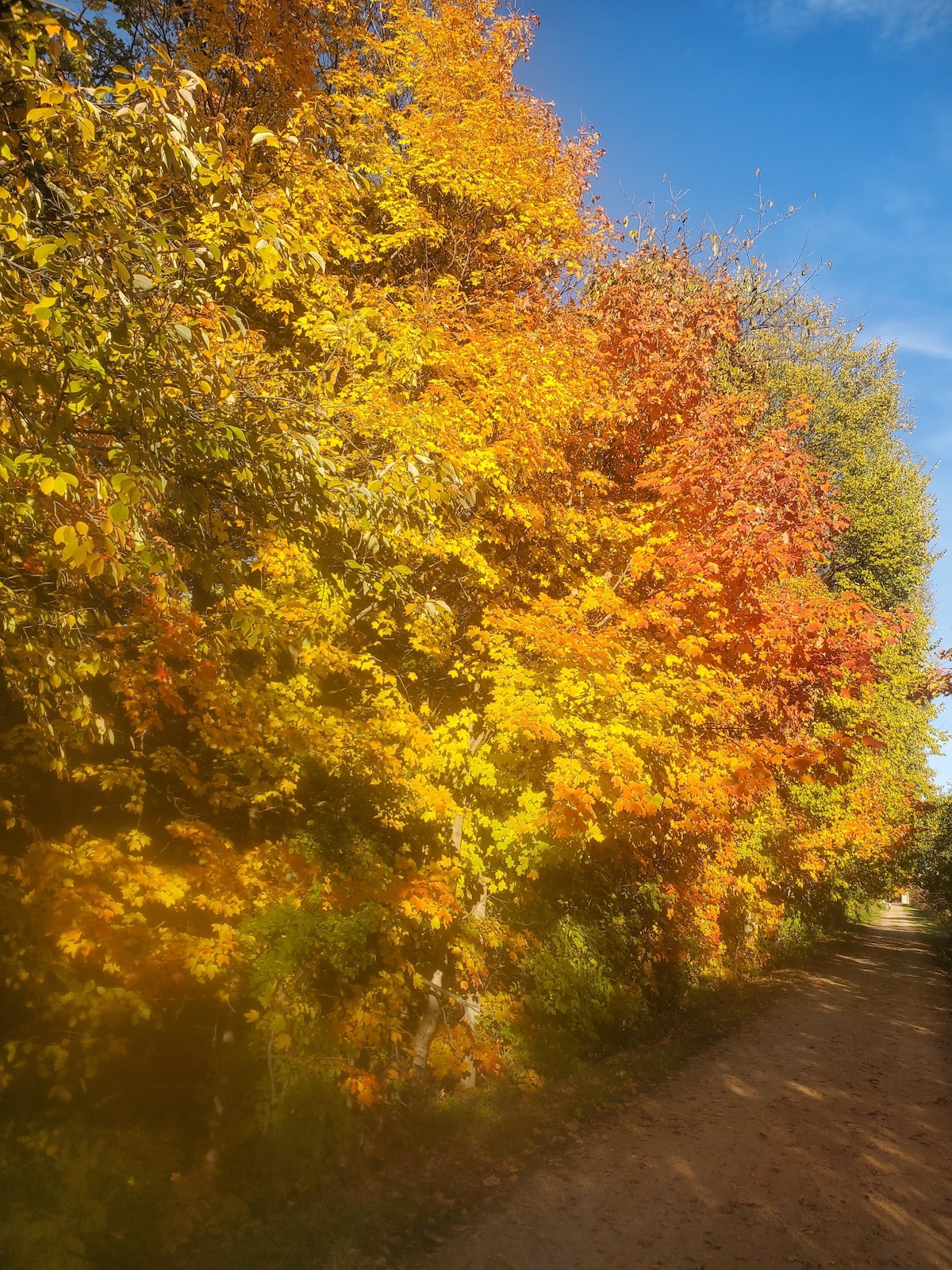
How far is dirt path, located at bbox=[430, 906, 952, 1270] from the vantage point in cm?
624

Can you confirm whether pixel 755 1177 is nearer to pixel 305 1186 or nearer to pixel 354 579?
pixel 305 1186

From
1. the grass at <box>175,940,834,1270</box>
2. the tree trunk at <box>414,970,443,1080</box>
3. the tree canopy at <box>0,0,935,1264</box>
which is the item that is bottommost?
the grass at <box>175,940,834,1270</box>

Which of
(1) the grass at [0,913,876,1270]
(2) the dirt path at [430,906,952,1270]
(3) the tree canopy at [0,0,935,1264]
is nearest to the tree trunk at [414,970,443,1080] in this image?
(3) the tree canopy at [0,0,935,1264]

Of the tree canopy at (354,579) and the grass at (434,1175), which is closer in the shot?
the tree canopy at (354,579)

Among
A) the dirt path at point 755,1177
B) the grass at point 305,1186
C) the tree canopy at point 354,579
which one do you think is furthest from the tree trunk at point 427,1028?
the dirt path at point 755,1177

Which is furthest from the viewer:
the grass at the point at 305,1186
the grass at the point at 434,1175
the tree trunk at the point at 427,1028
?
the tree trunk at the point at 427,1028

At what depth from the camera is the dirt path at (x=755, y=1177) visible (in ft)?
20.5

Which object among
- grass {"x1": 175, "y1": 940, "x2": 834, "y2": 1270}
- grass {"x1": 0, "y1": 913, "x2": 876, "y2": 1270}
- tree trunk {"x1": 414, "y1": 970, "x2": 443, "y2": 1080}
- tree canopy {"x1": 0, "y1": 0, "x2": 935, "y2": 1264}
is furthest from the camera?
tree trunk {"x1": 414, "y1": 970, "x2": 443, "y2": 1080}

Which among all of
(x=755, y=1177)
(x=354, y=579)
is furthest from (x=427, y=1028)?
(x=354, y=579)

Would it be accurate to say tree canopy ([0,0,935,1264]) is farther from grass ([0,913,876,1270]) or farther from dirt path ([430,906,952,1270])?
dirt path ([430,906,952,1270])

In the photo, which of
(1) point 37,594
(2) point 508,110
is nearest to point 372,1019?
(1) point 37,594

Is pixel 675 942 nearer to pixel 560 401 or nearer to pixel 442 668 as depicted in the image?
pixel 442 668

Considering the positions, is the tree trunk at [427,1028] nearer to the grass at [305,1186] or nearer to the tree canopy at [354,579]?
the tree canopy at [354,579]

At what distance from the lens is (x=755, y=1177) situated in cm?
752
